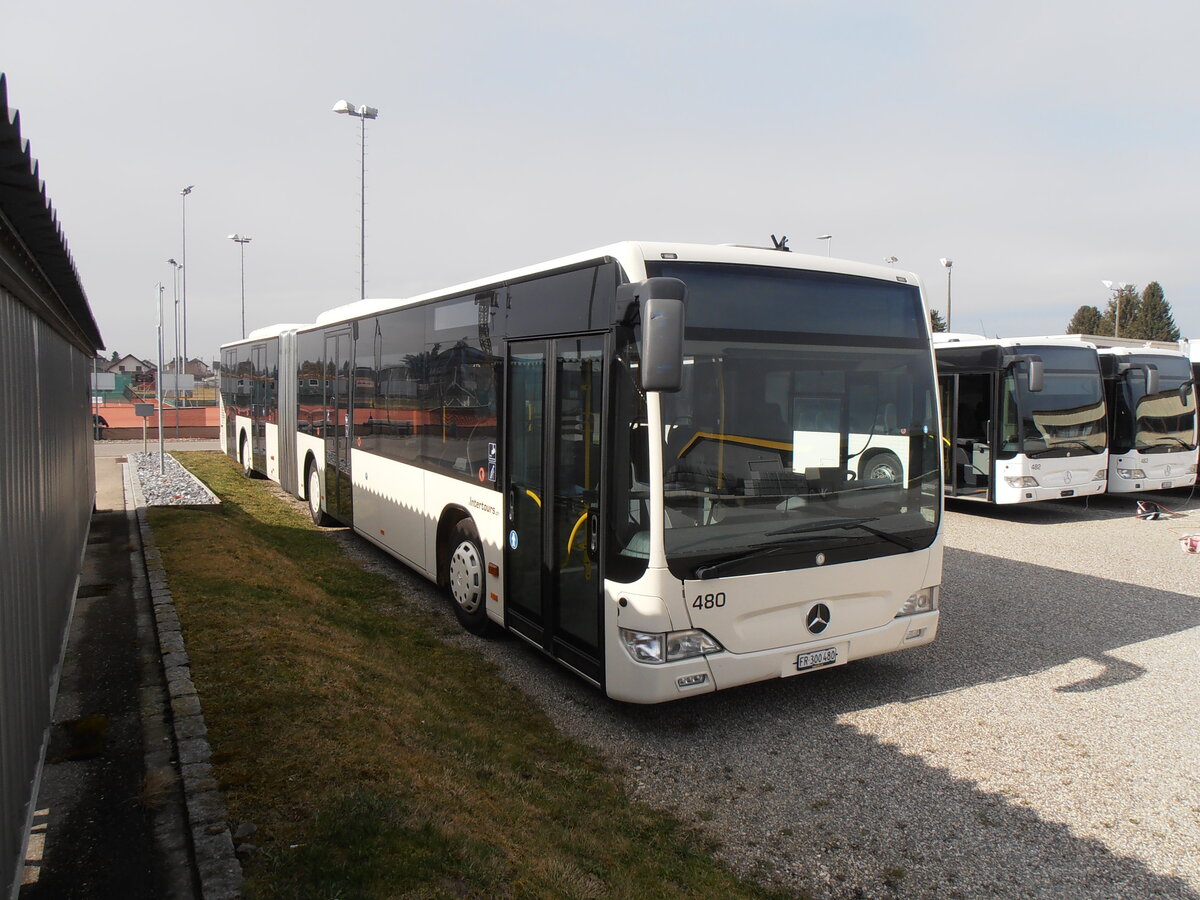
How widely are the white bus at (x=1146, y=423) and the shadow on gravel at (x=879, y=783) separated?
331 inches

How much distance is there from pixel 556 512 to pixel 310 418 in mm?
8361

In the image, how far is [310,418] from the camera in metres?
13.1

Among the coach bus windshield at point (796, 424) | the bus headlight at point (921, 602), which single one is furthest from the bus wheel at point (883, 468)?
the bus headlight at point (921, 602)

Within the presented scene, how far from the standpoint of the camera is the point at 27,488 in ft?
13.4

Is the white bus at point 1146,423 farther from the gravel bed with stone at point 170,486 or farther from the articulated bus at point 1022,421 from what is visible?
the gravel bed with stone at point 170,486

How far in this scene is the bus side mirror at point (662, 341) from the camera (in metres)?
4.52

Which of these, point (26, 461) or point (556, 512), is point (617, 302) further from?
point (26, 461)

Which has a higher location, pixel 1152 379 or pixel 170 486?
pixel 1152 379

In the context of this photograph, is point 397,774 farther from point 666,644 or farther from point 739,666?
point 739,666

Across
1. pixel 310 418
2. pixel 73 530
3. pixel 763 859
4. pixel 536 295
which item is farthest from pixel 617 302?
pixel 310 418

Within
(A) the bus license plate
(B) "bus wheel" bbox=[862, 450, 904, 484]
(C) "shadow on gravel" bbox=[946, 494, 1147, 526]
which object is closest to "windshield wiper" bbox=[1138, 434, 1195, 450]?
(C) "shadow on gravel" bbox=[946, 494, 1147, 526]

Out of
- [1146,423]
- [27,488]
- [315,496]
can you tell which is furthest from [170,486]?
[1146,423]

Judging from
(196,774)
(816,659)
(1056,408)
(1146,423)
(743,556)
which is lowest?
(196,774)

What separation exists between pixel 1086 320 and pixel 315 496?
92.3m
